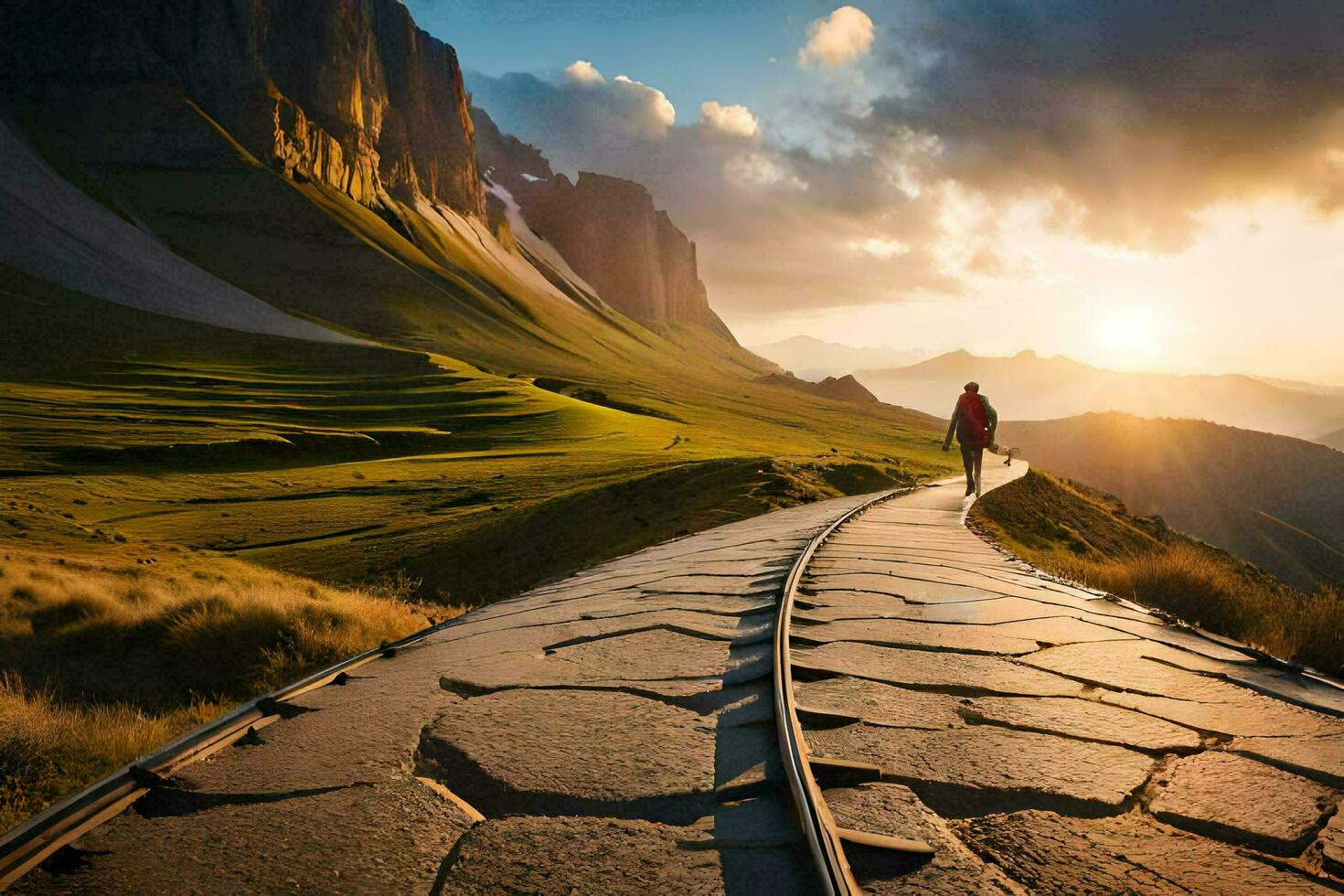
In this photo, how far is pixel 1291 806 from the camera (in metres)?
3.27

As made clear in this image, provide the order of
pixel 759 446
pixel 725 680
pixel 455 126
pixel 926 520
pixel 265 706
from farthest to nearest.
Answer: pixel 455 126
pixel 759 446
pixel 926 520
pixel 725 680
pixel 265 706

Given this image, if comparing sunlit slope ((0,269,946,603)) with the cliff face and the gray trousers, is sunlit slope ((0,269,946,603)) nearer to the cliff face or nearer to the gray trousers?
the gray trousers

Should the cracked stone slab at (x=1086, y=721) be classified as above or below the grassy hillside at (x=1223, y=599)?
below

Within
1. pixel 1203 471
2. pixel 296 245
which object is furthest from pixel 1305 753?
pixel 1203 471

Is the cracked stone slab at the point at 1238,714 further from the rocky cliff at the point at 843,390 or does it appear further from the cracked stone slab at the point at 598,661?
the rocky cliff at the point at 843,390

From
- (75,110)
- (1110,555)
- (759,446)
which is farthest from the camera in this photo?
(75,110)

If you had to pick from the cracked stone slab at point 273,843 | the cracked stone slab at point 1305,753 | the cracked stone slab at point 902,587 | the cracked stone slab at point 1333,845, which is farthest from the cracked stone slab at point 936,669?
the cracked stone slab at point 273,843

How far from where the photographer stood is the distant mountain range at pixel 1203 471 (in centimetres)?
12662

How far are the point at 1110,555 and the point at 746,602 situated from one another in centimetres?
1817

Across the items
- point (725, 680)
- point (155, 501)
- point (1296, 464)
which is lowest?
point (155, 501)

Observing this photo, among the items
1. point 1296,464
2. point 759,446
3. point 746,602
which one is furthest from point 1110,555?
point 1296,464

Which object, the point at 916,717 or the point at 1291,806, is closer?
the point at 1291,806

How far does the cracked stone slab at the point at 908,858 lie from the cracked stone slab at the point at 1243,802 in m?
0.99

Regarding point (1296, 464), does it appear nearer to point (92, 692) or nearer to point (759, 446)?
point (759, 446)
